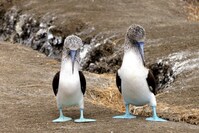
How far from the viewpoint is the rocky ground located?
12570 mm

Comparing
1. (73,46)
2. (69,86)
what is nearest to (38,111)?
(69,86)

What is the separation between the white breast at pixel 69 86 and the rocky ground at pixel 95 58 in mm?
544

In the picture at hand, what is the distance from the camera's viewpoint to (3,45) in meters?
25.7

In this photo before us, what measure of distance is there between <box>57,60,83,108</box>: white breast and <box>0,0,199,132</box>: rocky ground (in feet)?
1.79

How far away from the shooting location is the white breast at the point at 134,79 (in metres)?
11.8

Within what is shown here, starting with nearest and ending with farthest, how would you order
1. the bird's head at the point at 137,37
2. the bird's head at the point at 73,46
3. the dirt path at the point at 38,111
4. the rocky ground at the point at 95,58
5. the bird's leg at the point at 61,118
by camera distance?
the dirt path at the point at 38,111
the bird's head at the point at 73,46
the bird's head at the point at 137,37
the bird's leg at the point at 61,118
the rocky ground at the point at 95,58

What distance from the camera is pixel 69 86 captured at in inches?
468

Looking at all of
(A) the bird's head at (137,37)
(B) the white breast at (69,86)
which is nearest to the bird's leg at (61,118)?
(B) the white breast at (69,86)

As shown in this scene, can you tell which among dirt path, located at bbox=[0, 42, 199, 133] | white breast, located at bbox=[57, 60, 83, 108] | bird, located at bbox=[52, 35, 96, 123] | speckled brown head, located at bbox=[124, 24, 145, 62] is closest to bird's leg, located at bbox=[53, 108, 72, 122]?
bird, located at bbox=[52, 35, 96, 123]

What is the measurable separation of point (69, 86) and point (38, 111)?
1746mm

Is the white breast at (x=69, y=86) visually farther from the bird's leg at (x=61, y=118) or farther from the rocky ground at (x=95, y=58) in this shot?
the rocky ground at (x=95, y=58)

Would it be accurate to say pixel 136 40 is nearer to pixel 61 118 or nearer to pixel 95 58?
pixel 61 118

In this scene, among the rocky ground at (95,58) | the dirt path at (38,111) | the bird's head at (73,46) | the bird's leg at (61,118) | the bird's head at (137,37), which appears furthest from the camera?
the rocky ground at (95,58)

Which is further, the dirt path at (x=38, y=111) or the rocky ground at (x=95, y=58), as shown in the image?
the rocky ground at (x=95, y=58)
